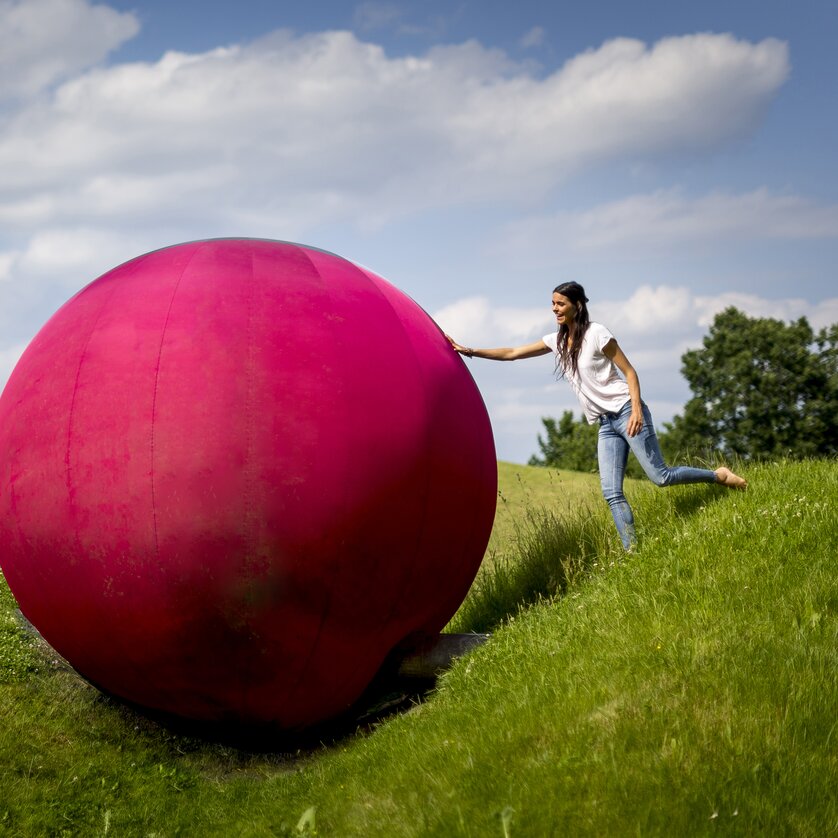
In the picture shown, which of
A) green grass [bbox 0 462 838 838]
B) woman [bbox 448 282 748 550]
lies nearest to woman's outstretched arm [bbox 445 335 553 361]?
woman [bbox 448 282 748 550]

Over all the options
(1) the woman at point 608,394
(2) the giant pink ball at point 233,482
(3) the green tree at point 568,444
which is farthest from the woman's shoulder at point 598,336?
(3) the green tree at point 568,444

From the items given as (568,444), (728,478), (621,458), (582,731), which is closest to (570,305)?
(621,458)

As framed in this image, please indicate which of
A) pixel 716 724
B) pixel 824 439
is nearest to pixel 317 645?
pixel 716 724

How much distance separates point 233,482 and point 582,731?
248 cm

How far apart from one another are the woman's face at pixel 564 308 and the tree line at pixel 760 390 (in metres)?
21.8

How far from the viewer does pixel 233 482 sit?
5918mm

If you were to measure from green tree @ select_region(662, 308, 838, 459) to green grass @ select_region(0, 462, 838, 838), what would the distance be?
73.1 feet

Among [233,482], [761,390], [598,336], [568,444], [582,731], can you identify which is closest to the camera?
[582,731]

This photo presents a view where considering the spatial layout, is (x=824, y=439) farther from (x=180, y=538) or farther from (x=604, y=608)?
(x=180, y=538)

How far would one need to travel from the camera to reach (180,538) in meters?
5.96

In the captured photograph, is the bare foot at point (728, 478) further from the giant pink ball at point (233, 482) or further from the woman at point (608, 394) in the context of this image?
the giant pink ball at point (233, 482)

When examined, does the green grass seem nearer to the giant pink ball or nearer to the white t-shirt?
the giant pink ball

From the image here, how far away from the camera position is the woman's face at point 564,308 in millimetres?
8062

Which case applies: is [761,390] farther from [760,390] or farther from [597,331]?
A: [597,331]
